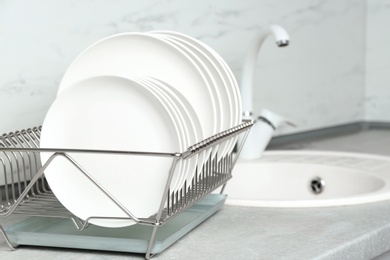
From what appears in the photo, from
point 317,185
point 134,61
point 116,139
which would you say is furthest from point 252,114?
point 116,139

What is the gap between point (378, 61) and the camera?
2.47m

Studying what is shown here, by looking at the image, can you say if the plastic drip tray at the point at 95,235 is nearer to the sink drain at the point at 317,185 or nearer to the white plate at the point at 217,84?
the white plate at the point at 217,84

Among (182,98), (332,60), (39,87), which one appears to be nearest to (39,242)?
(182,98)

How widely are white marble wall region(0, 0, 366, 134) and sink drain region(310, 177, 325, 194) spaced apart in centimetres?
38

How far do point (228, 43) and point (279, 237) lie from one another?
0.89 m

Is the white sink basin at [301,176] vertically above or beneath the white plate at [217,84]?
beneath

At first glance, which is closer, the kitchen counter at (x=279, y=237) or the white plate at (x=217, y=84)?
the kitchen counter at (x=279, y=237)

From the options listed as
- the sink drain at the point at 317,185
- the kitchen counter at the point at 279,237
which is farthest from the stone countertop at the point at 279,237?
the sink drain at the point at 317,185

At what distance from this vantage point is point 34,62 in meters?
1.38

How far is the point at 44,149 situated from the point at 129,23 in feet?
2.28

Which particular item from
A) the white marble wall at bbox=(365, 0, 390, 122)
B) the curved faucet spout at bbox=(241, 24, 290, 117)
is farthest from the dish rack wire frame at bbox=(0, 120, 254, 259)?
the white marble wall at bbox=(365, 0, 390, 122)

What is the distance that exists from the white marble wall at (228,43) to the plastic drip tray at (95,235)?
0.32 metres

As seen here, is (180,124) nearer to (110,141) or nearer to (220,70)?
(110,141)

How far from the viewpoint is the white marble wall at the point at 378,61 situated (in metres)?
2.45
